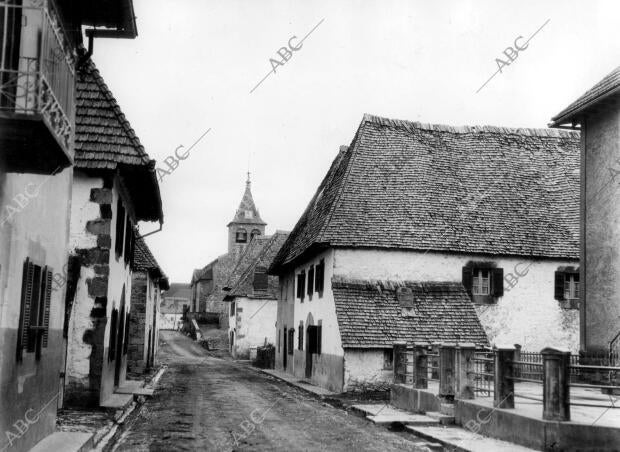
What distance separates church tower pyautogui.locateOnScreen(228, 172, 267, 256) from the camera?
306ft

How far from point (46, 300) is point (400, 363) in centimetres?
1132

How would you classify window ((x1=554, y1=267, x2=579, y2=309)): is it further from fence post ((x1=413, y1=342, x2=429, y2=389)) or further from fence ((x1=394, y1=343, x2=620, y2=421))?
fence post ((x1=413, y1=342, x2=429, y2=389))

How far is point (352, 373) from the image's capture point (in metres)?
23.1

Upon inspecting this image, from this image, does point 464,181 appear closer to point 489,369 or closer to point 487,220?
point 487,220

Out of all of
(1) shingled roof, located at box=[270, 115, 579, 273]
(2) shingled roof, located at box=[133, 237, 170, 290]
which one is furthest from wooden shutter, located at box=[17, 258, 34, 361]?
(2) shingled roof, located at box=[133, 237, 170, 290]

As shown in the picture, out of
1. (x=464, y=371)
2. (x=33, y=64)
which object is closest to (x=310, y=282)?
(x=464, y=371)

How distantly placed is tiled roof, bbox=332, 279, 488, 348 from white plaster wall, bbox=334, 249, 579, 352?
60cm

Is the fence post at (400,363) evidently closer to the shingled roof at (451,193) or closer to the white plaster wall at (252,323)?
the shingled roof at (451,193)

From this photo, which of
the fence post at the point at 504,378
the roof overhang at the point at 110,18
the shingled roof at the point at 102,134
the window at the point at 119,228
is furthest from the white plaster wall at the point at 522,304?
the roof overhang at the point at 110,18

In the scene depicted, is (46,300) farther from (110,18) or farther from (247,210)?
(247,210)

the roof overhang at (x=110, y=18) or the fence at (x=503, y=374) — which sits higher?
the roof overhang at (x=110, y=18)

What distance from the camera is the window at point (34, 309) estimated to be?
31.2ft

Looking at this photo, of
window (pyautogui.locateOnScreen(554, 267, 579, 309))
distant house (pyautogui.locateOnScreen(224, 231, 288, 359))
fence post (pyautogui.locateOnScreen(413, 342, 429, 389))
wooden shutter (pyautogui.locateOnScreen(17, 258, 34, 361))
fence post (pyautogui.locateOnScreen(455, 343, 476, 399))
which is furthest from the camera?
distant house (pyautogui.locateOnScreen(224, 231, 288, 359))

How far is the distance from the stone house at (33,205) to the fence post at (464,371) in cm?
800
